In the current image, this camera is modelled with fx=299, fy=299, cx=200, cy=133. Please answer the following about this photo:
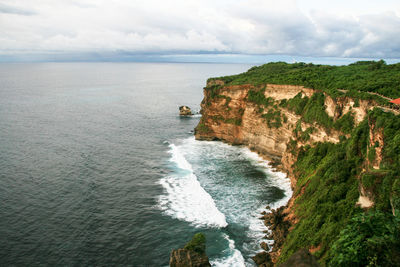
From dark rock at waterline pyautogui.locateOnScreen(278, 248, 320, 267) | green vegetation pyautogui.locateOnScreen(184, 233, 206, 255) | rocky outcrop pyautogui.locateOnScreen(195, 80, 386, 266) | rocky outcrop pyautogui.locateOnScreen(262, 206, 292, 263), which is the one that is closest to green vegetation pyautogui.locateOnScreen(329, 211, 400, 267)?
dark rock at waterline pyautogui.locateOnScreen(278, 248, 320, 267)

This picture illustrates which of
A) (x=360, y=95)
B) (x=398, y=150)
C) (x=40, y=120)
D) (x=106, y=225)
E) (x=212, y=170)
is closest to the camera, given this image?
(x=398, y=150)

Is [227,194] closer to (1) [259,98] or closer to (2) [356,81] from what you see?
(1) [259,98]

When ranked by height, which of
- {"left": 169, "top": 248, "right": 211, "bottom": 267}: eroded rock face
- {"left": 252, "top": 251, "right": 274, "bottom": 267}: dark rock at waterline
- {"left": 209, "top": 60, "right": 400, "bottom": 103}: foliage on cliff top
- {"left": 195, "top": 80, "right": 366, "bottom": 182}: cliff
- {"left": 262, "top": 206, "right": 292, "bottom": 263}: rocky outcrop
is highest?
{"left": 209, "top": 60, "right": 400, "bottom": 103}: foliage on cliff top

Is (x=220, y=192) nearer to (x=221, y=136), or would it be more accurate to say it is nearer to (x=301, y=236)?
(x=301, y=236)

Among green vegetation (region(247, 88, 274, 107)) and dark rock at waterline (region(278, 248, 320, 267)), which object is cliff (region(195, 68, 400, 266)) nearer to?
green vegetation (region(247, 88, 274, 107))

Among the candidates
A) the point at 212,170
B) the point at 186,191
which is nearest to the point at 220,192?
the point at 186,191
